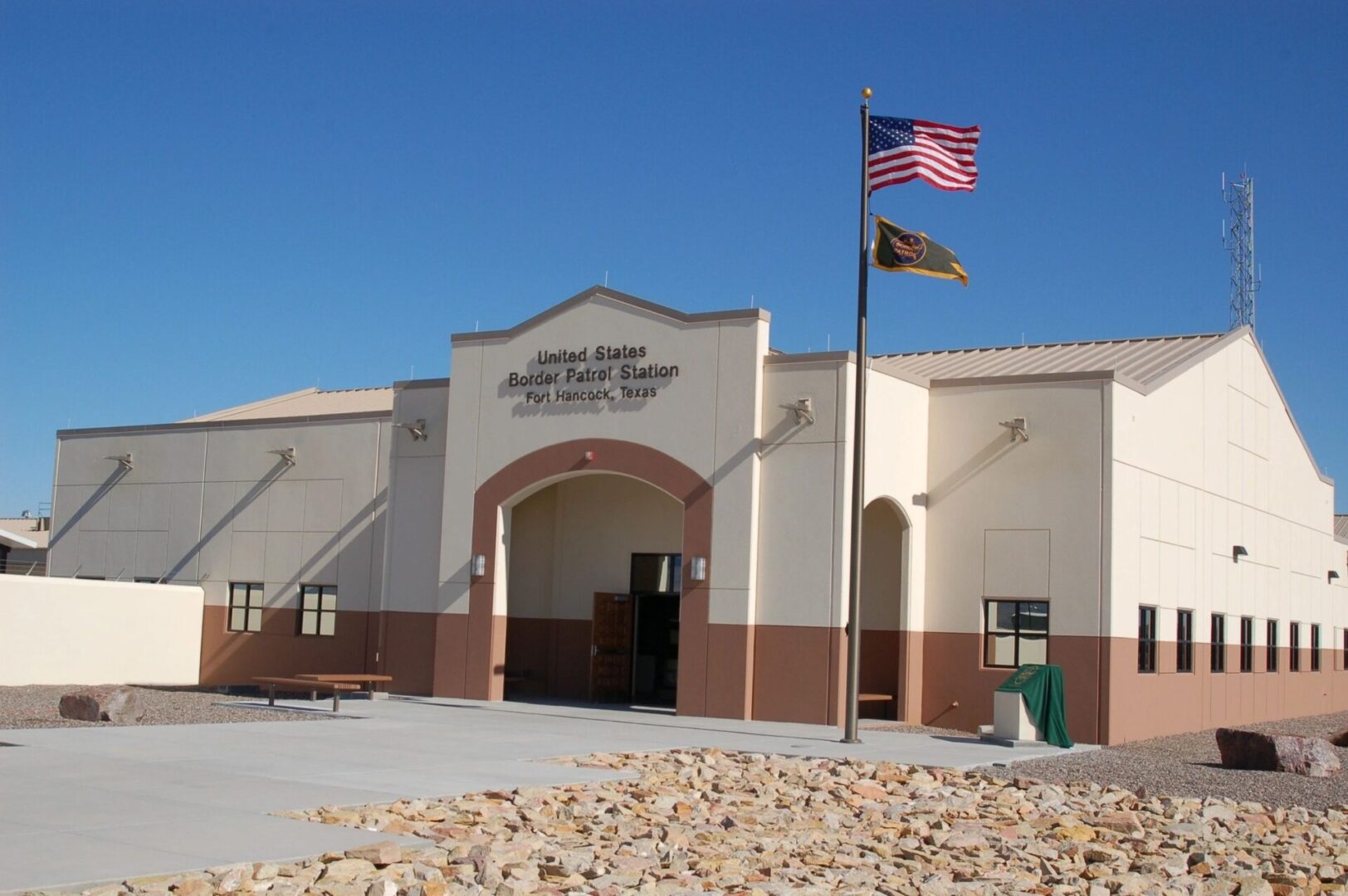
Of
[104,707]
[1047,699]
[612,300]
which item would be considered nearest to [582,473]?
[612,300]

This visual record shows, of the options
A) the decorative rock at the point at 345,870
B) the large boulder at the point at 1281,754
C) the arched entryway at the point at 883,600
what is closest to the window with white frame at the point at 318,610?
the arched entryway at the point at 883,600

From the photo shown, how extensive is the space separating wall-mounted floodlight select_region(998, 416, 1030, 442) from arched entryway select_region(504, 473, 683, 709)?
6763 mm

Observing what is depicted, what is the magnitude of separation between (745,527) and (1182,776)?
28.3ft

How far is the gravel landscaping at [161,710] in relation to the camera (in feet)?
67.7

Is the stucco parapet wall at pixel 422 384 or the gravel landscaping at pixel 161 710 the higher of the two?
the stucco parapet wall at pixel 422 384

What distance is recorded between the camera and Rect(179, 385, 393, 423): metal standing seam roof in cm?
3834

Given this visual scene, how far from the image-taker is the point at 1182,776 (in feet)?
63.0

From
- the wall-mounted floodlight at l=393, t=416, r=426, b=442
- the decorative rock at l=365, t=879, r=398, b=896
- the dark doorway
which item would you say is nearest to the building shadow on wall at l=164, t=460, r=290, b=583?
the wall-mounted floodlight at l=393, t=416, r=426, b=442

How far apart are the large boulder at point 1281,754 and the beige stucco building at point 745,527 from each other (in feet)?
13.5

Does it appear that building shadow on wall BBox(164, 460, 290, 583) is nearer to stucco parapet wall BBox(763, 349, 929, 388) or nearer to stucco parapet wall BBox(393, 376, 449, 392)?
stucco parapet wall BBox(393, 376, 449, 392)

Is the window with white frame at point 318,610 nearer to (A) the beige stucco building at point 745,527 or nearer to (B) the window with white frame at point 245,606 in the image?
(A) the beige stucco building at point 745,527

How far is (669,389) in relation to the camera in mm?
26344

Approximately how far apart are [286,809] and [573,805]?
2.83 meters

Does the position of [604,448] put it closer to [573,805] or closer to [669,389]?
[669,389]
